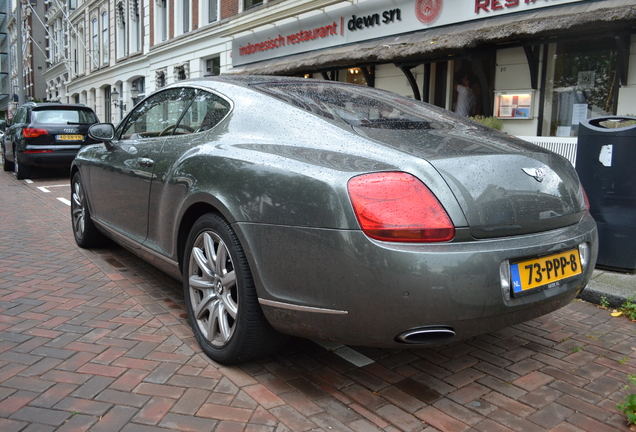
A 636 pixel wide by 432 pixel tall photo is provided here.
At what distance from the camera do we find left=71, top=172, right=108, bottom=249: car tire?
198 inches

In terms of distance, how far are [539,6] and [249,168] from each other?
8.04 m

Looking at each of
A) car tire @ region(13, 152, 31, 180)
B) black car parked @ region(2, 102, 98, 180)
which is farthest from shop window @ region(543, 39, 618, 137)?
car tire @ region(13, 152, 31, 180)

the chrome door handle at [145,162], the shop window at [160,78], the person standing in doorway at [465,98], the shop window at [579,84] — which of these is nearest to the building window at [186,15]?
the shop window at [160,78]

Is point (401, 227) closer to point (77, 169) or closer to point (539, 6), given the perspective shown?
point (77, 169)

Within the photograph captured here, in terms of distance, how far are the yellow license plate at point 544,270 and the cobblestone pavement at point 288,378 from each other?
1.84 feet

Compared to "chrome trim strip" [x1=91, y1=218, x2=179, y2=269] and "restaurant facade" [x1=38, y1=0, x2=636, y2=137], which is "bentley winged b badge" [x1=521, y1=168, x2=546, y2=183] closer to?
"chrome trim strip" [x1=91, y1=218, x2=179, y2=269]

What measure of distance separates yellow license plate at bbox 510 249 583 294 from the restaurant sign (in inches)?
287

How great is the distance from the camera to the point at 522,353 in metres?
Answer: 2.97

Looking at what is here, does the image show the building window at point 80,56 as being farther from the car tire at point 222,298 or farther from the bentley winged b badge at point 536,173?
the bentley winged b badge at point 536,173

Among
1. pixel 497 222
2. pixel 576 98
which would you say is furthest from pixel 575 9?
pixel 497 222

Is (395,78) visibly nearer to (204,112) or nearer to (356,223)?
(204,112)

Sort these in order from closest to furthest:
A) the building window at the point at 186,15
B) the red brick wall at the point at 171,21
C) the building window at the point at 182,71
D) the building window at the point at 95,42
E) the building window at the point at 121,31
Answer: the building window at the point at 182,71
the building window at the point at 186,15
the red brick wall at the point at 171,21
the building window at the point at 121,31
the building window at the point at 95,42

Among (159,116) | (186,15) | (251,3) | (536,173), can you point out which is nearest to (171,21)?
(186,15)

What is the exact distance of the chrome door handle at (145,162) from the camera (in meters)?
3.38
